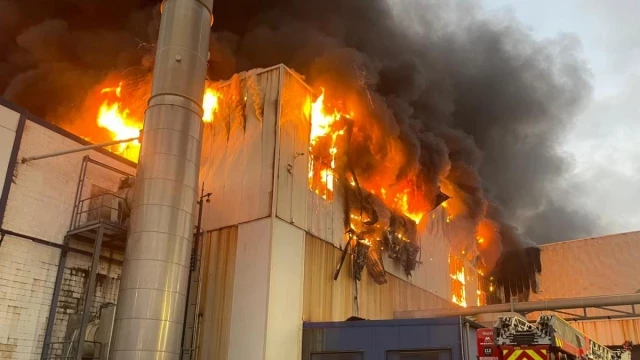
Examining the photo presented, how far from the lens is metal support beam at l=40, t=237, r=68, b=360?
1585cm

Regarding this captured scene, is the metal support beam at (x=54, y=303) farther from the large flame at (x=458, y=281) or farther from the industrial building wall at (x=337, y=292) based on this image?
the large flame at (x=458, y=281)

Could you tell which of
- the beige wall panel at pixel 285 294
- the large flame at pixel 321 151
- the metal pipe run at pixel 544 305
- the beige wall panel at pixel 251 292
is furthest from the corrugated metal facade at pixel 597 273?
the beige wall panel at pixel 251 292

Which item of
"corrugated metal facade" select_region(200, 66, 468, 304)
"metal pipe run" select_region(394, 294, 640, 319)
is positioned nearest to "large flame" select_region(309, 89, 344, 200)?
"corrugated metal facade" select_region(200, 66, 468, 304)

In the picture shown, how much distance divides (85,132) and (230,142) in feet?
25.2

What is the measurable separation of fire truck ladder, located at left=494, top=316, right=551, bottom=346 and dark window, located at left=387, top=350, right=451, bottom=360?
177 inches

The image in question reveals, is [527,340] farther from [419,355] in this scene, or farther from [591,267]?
[591,267]

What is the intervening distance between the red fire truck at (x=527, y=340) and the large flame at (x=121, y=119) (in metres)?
14.0

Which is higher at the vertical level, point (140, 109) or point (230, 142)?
point (140, 109)

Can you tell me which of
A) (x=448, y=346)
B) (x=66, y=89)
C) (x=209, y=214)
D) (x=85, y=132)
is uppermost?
(x=66, y=89)

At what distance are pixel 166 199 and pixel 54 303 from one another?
4.86 m

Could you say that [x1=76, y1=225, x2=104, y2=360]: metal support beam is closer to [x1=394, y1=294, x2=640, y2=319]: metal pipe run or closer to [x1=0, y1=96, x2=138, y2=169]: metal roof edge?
[x1=0, y1=96, x2=138, y2=169]: metal roof edge

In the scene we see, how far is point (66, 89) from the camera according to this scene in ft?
83.0

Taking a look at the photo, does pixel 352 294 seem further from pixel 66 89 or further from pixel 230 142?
pixel 66 89

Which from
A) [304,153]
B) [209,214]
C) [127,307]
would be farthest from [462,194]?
[127,307]
